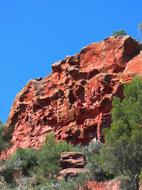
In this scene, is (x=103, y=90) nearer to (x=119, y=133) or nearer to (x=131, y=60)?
(x=131, y=60)

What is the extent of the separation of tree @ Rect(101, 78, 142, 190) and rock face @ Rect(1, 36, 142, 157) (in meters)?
16.3

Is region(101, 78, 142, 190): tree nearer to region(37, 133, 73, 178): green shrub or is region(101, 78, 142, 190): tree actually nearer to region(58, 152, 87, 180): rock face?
region(58, 152, 87, 180): rock face

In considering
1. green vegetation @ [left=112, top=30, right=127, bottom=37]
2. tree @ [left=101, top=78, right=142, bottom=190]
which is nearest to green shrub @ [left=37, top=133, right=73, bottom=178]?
tree @ [left=101, top=78, right=142, bottom=190]

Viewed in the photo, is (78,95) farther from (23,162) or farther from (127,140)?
(127,140)

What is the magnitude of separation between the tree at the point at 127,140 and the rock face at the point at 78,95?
1633 centimetres

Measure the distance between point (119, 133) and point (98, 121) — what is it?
18330mm

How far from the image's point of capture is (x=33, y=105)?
53.5m

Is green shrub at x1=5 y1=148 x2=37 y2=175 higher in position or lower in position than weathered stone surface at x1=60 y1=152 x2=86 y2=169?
higher

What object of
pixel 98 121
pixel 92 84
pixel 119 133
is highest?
pixel 92 84

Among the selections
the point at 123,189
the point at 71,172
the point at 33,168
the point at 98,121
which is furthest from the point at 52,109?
the point at 123,189

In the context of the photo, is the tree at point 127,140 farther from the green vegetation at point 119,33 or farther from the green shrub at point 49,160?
the green vegetation at point 119,33

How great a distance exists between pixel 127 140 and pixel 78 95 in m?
21.4

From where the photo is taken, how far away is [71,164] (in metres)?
36.0

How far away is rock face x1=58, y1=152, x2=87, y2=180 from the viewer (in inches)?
1340
